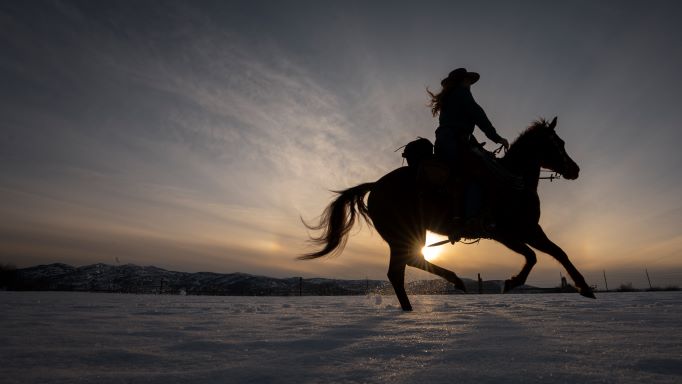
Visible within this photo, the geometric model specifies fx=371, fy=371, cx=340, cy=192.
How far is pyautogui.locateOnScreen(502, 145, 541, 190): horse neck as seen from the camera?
16.4 feet

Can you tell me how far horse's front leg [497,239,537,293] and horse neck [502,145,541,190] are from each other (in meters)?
0.84

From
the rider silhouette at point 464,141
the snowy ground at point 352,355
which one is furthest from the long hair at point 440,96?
the snowy ground at point 352,355

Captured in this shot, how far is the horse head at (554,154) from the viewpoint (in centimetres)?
516

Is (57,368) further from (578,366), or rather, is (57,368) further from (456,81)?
(456,81)

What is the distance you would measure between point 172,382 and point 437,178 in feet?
13.1

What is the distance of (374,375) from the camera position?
4.28 feet

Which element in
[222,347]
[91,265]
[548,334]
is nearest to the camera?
[222,347]

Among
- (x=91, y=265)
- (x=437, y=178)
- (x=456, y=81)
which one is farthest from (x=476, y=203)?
(x=91, y=265)

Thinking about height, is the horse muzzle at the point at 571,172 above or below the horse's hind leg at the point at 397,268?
above

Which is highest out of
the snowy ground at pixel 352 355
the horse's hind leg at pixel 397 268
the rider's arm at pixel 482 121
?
the rider's arm at pixel 482 121

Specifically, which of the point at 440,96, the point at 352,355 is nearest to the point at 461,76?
the point at 440,96

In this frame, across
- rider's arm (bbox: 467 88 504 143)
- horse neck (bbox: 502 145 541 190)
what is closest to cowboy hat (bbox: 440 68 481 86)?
rider's arm (bbox: 467 88 504 143)

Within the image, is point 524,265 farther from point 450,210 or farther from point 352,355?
point 352,355

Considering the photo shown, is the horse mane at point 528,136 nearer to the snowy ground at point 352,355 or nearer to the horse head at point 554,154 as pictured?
the horse head at point 554,154
